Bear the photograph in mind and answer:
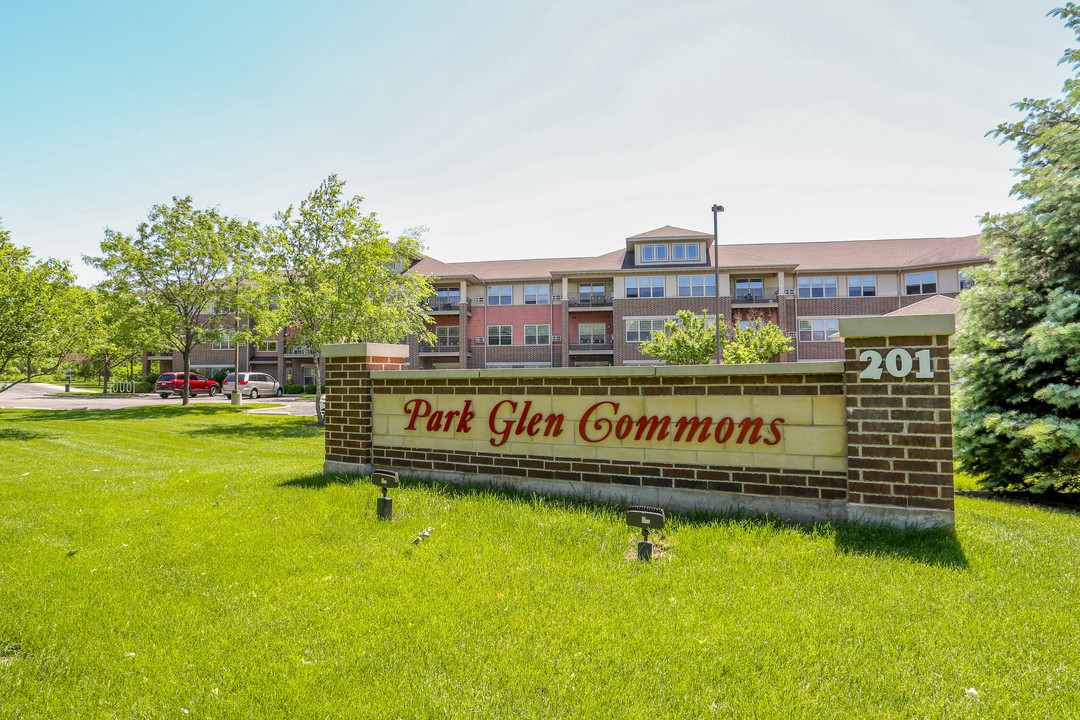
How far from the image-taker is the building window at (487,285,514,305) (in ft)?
153

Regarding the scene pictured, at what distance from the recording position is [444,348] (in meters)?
46.0

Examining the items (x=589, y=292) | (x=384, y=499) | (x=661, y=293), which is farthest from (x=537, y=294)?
(x=384, y=499)

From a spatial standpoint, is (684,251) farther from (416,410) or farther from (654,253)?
(416,410)

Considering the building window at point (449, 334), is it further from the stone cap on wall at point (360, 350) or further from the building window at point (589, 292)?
the stone cap on wall at point (360, 350)

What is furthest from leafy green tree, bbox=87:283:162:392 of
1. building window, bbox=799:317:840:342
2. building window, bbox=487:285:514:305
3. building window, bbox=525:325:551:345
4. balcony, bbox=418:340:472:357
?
building window, bbox=799:317:840:342

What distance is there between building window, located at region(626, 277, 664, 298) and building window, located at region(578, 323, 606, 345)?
173 inches

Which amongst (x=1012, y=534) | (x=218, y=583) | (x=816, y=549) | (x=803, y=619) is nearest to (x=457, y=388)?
(x=218, y=583)

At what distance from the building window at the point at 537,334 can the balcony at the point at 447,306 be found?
5.06 meters

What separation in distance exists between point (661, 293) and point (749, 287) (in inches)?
257

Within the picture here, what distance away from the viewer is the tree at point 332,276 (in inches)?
840

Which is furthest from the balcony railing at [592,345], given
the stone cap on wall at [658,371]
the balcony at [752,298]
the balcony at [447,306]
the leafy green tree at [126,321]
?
the stone cap on wall at [658,371]

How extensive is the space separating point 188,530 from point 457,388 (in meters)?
3.33

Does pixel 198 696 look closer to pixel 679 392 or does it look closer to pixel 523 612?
pixel 523 612

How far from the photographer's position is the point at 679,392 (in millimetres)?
6359
